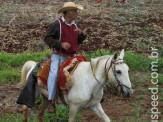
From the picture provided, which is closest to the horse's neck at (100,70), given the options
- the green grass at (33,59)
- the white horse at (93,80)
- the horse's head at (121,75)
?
the white horse at (93,80)

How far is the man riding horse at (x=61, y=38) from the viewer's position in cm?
573

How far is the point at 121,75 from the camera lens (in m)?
5.10

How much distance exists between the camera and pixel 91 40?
39.0 feet

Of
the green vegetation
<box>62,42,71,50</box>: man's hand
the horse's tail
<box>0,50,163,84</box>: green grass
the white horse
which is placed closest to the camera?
the white horse

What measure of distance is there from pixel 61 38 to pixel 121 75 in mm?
1266

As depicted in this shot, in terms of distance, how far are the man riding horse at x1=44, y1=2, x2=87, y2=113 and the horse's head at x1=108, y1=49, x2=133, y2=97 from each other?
2.73 feet

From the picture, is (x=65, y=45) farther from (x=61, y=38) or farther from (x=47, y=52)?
(x=47, y=52)

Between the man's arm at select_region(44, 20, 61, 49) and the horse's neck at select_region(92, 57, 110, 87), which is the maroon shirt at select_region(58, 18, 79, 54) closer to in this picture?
the man's arm at select_region(44, 20, 61, 49)

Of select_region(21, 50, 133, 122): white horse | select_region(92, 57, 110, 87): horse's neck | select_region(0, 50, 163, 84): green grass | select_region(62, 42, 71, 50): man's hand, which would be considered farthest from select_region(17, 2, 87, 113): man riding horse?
select_region(0, 50, 163, 84): green grass

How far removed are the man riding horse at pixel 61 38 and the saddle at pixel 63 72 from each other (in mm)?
91

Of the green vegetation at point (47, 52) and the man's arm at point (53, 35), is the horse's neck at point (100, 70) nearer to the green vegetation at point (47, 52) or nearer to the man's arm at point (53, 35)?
the man's arm at point (53, 35)

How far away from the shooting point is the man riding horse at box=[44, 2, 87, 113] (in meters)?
5.73

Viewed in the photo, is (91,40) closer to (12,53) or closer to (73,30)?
(12,53)

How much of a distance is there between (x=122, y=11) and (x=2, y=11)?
4.75 metres
